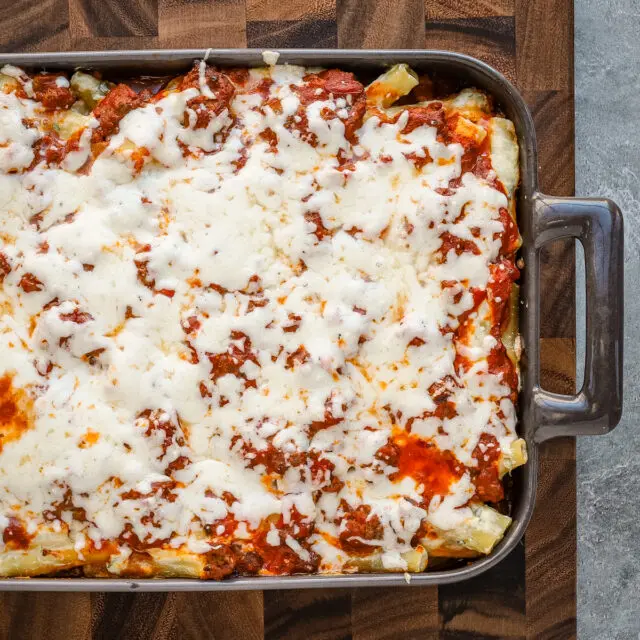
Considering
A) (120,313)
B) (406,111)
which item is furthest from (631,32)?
(120,313)

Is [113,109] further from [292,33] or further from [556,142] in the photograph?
[556,142]

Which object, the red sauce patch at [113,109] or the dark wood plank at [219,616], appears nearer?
the red sauce patch at [113,109]

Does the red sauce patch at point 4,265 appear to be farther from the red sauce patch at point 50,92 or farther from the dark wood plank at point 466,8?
the dark wood plank at point 466,8

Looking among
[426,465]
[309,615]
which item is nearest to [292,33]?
[426,465]

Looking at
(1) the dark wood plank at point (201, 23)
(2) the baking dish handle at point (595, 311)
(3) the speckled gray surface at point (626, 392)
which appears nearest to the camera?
(2) the baking dish handle at point (595, 311)

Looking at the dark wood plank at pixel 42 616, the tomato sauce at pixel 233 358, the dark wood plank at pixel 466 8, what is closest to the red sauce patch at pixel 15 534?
the dark wood plank at pixel 42 616

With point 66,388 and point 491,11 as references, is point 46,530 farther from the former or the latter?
Answer: point 491,11

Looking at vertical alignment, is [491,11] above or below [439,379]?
above

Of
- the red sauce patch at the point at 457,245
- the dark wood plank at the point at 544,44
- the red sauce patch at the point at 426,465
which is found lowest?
the red sauce patch at the point at 426,465

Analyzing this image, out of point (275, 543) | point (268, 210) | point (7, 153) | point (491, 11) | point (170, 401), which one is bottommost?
point (275, 543)
